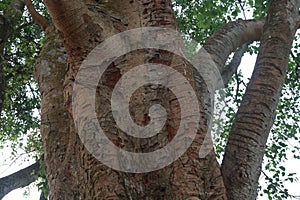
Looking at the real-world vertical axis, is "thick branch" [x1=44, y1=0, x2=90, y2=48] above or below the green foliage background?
below

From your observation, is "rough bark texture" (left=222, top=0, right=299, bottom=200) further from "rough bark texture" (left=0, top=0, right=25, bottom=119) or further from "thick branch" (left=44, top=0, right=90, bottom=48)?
"rough bark texture" (left=0, top=0, right=25, bottom=119)

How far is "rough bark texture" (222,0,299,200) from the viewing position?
8.11 ft

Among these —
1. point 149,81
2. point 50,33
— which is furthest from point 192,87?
point 50,33

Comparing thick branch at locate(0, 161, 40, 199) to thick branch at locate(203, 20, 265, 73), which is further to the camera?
thick branch at locate(0, 161, 40, 199)

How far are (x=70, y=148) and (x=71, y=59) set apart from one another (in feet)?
1.54

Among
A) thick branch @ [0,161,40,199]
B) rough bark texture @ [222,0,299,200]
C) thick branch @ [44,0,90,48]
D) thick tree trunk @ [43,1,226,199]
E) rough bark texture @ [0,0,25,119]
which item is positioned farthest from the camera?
thick branch @ [0,161,40,199]

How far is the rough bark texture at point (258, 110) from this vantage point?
247cm

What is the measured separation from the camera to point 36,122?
7.44 meters

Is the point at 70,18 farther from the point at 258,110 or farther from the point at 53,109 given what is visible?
the point at 258,110

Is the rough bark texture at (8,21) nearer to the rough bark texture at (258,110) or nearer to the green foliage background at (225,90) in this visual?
the green foliage background at (225,90)

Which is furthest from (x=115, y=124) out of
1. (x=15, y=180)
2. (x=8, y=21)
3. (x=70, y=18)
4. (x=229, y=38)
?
(x=15, y=180)

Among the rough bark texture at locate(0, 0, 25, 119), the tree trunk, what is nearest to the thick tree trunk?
the tree trunk

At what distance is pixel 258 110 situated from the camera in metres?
2.70

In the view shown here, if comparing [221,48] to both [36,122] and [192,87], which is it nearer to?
[192,87]
